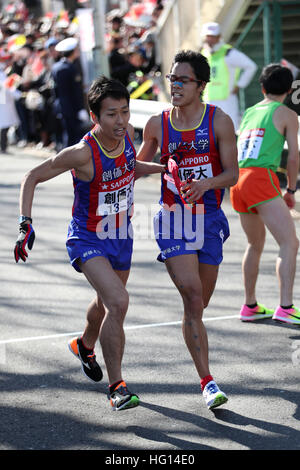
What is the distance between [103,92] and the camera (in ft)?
17.0

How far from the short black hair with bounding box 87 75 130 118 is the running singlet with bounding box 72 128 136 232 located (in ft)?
0.56

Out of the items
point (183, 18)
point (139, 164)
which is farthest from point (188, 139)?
point (183, 18)

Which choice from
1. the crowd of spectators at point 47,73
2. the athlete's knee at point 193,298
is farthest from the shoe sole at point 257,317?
the crowd of spectators at point 47,73

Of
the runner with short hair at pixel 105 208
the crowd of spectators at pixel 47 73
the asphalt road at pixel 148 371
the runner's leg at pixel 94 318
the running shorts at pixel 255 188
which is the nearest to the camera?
the asphalt road at pixel 148 371

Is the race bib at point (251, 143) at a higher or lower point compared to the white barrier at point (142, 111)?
lower

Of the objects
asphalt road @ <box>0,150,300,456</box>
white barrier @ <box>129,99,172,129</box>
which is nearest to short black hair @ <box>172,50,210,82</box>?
asphalt road @ <box>0,150,300,456</box>

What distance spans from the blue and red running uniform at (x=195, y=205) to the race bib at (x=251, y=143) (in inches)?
55.0

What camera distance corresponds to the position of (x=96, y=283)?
519 cm

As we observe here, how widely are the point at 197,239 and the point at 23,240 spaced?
3.49ft

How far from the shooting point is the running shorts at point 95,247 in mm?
5305

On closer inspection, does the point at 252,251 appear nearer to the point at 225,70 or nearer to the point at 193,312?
the point at 193,312

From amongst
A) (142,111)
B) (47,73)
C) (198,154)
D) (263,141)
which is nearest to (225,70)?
(142,111)

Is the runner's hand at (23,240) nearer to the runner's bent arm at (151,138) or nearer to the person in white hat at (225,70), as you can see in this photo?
the runner's bent arm at (151,138)
